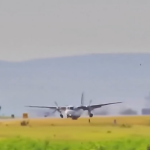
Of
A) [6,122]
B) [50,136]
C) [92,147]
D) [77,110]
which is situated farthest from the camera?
[77,110]

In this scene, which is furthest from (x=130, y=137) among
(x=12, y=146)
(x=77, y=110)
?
(x=77, y=110)

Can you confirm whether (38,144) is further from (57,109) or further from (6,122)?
(57,109)

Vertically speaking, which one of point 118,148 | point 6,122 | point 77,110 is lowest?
point 118,148

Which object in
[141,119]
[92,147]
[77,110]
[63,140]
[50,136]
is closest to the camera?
[92,147]

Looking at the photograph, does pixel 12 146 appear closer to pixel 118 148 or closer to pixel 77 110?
pixel 118 148

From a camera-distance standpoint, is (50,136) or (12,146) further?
(50,136)

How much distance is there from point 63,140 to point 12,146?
5.53ft

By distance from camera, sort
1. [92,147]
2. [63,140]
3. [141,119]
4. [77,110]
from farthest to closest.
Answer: [77,110] < [141,119] < [63,140] < [92,147]

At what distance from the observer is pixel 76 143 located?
14.1 meters

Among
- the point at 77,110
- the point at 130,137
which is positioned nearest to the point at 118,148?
the point at 130,137

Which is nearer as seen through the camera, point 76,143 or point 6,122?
point 76,143

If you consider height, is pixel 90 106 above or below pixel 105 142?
above

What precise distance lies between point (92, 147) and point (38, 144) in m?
1.57

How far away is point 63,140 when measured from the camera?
48.4ft
